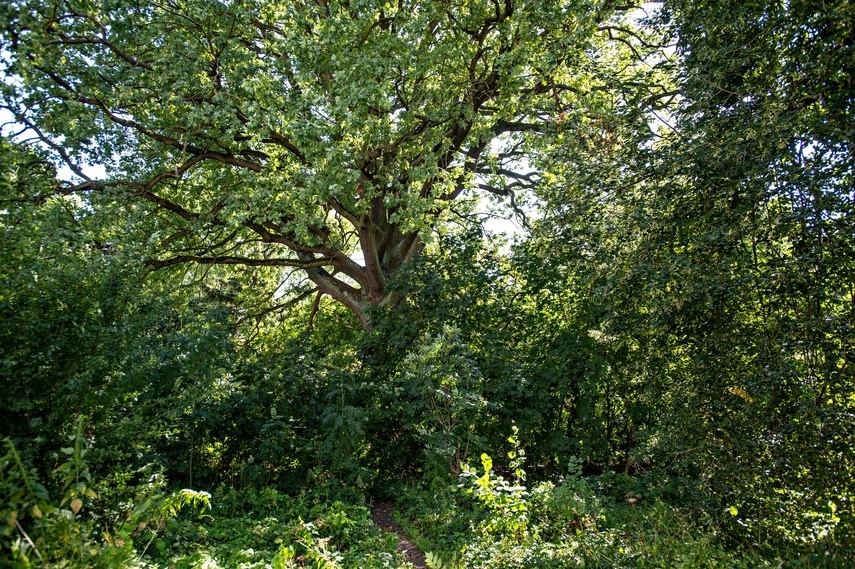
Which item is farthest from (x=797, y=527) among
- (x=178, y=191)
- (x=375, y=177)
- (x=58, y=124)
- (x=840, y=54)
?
(x=178, y=191)

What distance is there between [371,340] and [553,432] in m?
2.99

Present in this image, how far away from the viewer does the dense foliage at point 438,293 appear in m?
4.09

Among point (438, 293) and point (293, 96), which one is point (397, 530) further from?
point (293, 96)

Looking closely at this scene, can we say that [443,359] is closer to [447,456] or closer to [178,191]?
[447,456]

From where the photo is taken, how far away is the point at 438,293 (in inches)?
323

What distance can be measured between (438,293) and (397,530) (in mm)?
3370

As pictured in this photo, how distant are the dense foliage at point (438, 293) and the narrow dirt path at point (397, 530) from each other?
17cm

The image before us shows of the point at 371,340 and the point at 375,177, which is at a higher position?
the point at 375,177

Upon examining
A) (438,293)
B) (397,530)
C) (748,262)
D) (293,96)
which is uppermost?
(293,96)

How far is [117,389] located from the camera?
4.75 m

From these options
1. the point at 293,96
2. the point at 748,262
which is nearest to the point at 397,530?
the point at 748,262

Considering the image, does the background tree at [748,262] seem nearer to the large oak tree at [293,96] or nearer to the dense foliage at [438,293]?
the dense foliage at [438,293]

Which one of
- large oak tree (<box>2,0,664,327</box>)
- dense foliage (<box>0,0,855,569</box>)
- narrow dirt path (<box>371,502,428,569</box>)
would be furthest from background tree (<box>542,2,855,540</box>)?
narrow dirt path (<box>371,502,428,569</box>)

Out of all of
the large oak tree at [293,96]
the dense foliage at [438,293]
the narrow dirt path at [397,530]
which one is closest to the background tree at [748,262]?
the dense foliage at [438,293]
